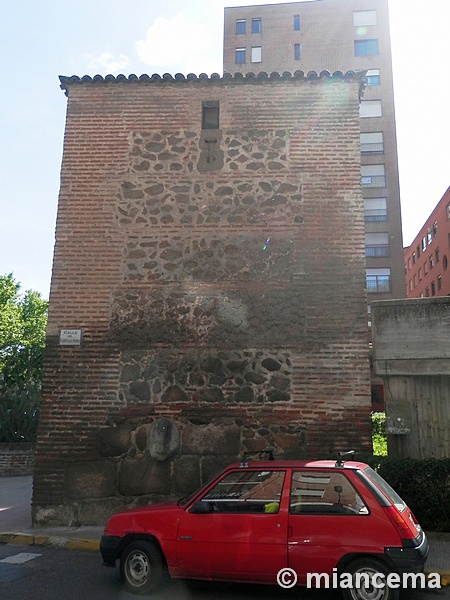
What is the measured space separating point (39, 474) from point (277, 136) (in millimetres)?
7239

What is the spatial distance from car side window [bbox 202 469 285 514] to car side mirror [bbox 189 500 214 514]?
0.04 metres

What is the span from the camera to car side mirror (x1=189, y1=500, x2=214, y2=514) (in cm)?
523

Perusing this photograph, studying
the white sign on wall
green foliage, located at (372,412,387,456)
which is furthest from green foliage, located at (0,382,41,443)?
green foliage, located at (372,412,387,456)

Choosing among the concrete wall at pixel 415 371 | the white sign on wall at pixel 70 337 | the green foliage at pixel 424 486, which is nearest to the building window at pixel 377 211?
the concrete wall at pixel 415 371

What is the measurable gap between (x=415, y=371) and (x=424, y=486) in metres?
1.81

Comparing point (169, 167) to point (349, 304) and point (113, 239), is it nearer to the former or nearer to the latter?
point (113, 239)

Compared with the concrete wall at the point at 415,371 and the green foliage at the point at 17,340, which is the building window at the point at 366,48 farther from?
the concrete wall at the point at 415,371

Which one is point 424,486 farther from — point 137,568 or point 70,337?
point 70,337

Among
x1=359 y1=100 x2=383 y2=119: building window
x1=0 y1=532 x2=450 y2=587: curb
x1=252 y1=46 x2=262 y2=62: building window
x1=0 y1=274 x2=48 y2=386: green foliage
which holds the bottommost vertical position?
x1=0 y1=532 x2=450 y2=587: curb

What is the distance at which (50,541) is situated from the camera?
749 cm

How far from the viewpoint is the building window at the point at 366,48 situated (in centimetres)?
3734

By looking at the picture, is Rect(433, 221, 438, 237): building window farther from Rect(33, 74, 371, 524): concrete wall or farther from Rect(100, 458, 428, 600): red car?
Rect(100, 458, 428, 600): red car

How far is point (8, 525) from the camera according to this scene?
8.52 metres

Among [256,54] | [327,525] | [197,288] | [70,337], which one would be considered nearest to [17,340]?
[70,337]
